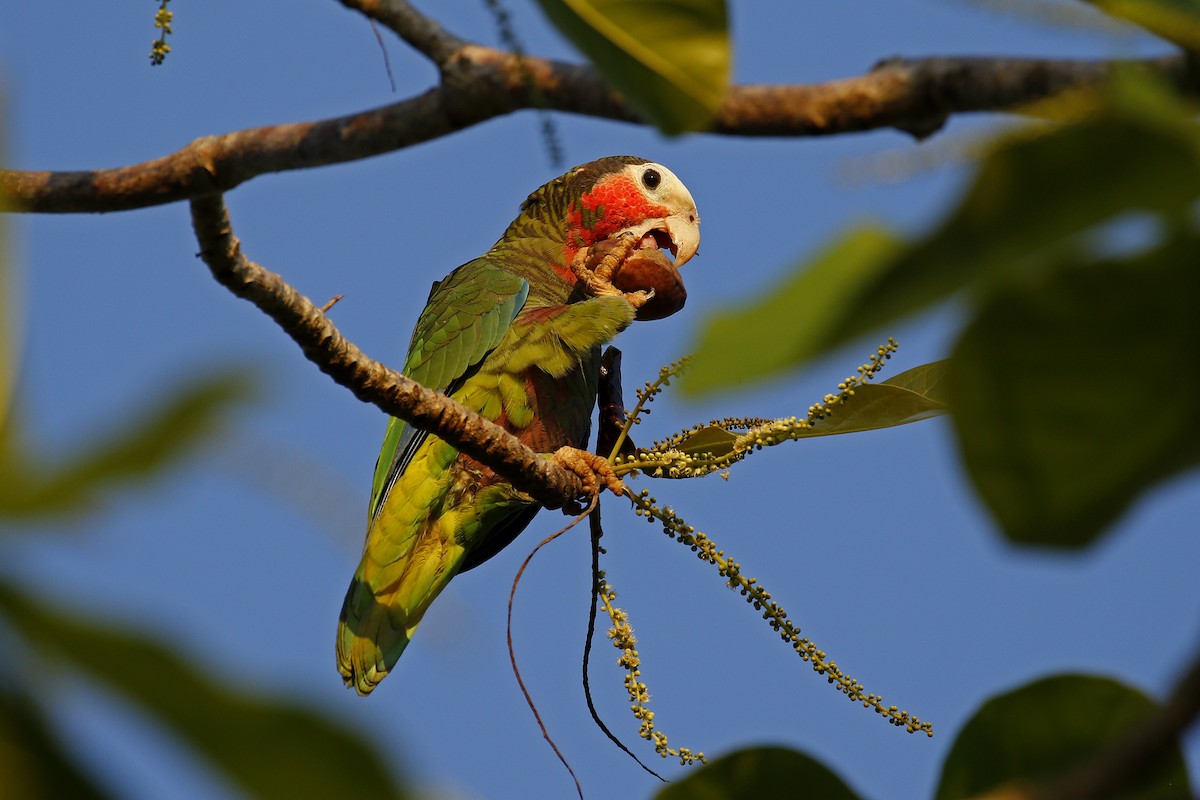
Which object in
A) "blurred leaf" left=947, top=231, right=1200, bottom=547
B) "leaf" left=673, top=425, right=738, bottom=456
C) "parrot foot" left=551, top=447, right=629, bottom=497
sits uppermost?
"blurred leaf" left=947, top=231, right=1200, bottom=547

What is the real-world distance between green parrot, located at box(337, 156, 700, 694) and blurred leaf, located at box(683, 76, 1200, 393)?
6.80 ft

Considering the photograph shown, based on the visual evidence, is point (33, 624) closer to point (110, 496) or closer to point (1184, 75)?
point (110, 496)

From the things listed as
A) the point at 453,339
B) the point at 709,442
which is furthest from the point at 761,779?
the point at 453,339

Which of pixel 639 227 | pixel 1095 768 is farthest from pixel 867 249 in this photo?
pixel 639 227

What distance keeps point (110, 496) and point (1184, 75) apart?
64 centimetres

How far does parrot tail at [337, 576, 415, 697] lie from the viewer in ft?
8.29

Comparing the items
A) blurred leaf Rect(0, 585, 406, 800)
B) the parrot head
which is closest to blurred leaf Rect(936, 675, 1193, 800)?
blurred leaf Rect(0, 585, 406, 800)

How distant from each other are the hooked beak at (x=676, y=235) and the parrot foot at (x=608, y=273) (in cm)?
25

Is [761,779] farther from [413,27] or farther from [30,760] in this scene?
[413,27]

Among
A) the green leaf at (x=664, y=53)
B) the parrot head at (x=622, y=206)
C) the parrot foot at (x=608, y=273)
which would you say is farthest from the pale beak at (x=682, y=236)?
the green leaf at (x=664, y=53)

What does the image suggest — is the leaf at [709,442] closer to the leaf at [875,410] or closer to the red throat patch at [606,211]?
the leaf at [875,410]

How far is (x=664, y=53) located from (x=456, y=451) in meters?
1.94

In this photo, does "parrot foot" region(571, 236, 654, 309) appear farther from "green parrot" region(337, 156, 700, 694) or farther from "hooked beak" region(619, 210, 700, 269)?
"hooked beak" region(619, 210, 700, 269)

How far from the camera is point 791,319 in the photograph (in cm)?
40
